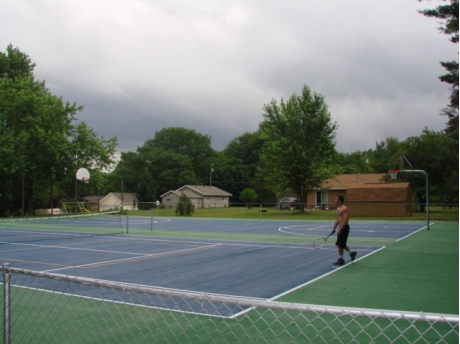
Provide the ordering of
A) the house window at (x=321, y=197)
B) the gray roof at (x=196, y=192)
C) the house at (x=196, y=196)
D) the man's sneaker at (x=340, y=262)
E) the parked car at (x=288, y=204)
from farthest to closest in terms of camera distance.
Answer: the gray roof at (x=196, y=192) → the house at (x=196, y=196) → the house window at (x=321, y=197) → the parked car at (x=288, y=204) → the man's sneaker at (x=340, y=262)

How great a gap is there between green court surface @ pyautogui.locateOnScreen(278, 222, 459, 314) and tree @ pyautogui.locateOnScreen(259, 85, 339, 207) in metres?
33.0

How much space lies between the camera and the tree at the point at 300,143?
49375mm

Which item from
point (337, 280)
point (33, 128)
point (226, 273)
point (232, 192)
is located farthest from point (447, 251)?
point (232, 192)

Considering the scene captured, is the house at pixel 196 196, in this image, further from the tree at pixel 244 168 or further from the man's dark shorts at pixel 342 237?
the man's dark shorts at pixel 342 237

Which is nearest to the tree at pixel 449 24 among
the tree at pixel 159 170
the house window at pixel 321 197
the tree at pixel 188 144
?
the house window at pixel 321 197

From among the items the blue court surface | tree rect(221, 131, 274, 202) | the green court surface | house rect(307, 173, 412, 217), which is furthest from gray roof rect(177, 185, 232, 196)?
the green court surface

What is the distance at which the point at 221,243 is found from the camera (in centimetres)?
2038

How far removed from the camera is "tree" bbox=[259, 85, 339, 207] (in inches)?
1944

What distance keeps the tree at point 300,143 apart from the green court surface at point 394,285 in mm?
33009

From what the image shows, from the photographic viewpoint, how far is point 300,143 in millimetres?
50375

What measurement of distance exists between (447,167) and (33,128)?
42.2 m

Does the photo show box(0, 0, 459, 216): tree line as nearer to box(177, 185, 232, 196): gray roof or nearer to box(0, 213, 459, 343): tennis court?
box(0, 213, 459, 343): tennis court

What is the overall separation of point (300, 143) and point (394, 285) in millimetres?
40241

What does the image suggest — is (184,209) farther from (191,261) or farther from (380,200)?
(191,261)
